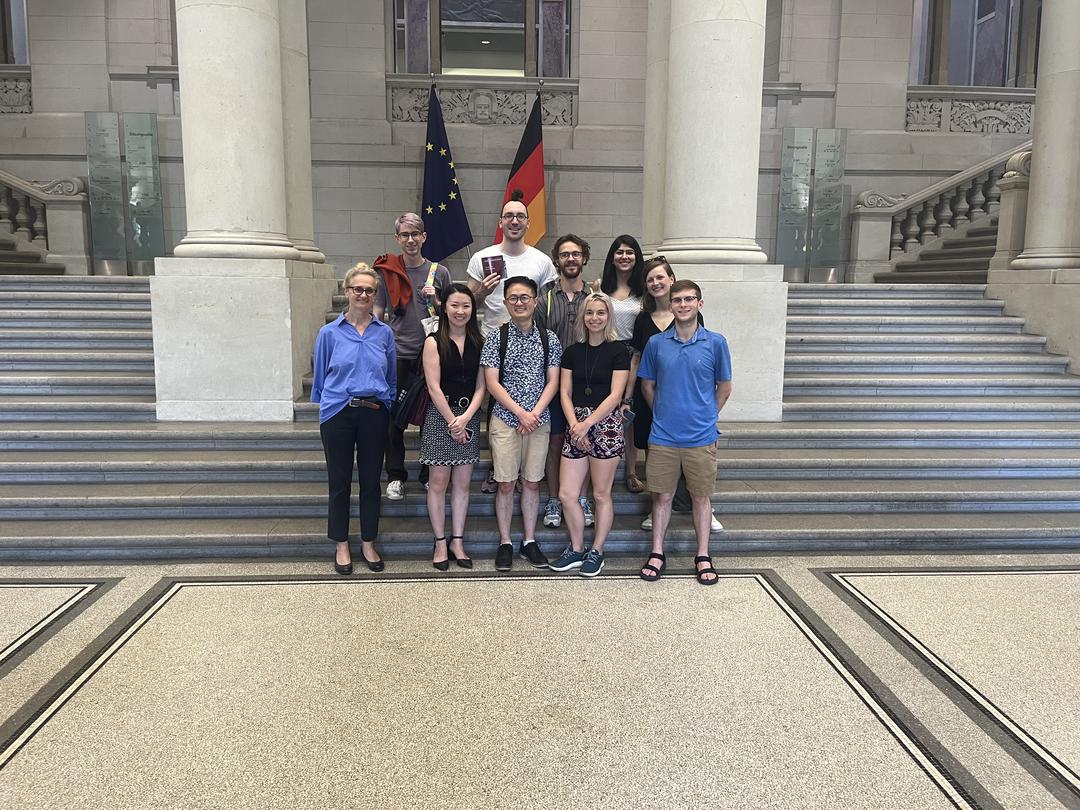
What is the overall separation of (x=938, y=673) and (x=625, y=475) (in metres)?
2.49

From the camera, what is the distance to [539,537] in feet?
16.2

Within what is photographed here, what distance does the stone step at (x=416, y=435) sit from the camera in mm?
5852

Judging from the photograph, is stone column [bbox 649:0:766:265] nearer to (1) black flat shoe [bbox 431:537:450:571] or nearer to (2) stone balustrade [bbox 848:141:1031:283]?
(1) black flat shoe [bbox 431:537:450:571]

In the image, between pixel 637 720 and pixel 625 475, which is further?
pixel 625 475

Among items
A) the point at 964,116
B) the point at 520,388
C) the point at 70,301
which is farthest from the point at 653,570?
the point at 964,116

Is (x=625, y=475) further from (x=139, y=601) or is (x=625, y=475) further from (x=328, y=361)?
(x=139, y=601)

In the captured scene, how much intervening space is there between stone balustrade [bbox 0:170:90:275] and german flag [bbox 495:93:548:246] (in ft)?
21.6

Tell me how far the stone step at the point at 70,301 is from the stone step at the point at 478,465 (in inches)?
101

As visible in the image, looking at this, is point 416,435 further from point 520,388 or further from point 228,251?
point 228,251

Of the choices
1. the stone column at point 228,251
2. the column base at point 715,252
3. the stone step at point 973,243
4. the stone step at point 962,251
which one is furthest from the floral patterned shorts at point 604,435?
the stone step at point 973,243

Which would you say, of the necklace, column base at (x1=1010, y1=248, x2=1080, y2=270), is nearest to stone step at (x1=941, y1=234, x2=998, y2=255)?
column base at (x1=1010, y1=248, x2=1080, y2=270)

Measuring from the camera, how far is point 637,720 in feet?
10.1

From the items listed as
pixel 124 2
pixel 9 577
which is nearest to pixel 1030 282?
pixel 9 577

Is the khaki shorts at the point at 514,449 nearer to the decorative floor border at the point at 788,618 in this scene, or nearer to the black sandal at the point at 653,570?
the decorative floor border at the point at 788,618
